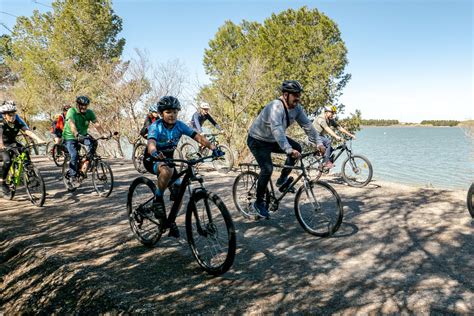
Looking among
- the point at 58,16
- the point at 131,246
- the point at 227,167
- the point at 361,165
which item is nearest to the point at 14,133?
the point at 131,246

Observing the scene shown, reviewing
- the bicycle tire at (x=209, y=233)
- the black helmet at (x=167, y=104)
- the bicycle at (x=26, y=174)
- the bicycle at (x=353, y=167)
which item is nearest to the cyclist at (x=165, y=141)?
the black helmet at (x=167, y=104)

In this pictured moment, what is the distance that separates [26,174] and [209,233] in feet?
17.3

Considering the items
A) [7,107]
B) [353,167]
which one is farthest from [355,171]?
[7,107]

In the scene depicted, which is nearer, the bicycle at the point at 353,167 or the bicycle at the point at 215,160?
the bicycle at the point at 353,167

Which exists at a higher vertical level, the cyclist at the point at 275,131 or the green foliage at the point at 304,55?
the green foliage at the point at 304,55

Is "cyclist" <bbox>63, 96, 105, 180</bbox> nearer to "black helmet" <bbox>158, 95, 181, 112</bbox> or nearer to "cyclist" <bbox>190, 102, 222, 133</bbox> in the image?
"cyclist" <bbox>190, 102, 222, 133</bbox>

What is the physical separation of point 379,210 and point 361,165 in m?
2.82

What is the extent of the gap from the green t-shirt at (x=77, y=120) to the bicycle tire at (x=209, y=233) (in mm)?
4969

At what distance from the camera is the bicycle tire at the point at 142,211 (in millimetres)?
4395

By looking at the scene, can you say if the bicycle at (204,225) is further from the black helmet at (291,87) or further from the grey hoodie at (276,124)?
the black helmet at (291,87)

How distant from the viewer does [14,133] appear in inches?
278

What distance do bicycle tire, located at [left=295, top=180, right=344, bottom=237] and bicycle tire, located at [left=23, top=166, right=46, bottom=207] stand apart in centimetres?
529

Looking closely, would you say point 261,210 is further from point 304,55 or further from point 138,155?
point 304,55

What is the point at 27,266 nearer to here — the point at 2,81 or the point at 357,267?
the point at 357,267
